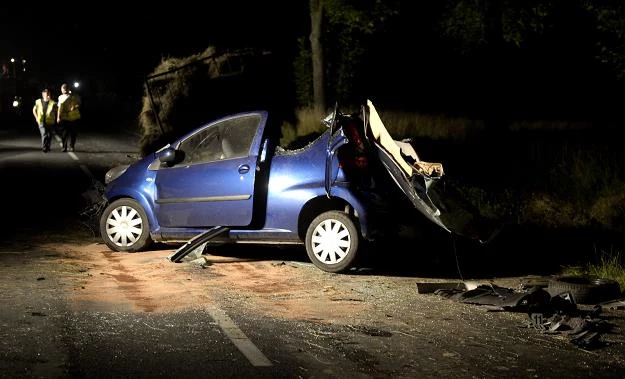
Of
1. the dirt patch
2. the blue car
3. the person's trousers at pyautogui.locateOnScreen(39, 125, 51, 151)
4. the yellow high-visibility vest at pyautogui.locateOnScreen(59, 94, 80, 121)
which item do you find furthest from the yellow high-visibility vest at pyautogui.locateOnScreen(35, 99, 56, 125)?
the blue car

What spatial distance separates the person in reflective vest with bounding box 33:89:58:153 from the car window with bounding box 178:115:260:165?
15368 mm

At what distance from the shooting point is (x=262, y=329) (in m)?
7.39

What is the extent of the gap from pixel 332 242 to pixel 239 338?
10.6 feet

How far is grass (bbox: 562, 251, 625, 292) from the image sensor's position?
9.85 meters

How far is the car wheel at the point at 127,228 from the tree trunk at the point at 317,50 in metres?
12.7

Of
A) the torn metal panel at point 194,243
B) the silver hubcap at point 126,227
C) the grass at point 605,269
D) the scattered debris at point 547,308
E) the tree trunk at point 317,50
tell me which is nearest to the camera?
the scattered debris at point 547,308

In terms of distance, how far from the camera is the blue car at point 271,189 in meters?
10.1

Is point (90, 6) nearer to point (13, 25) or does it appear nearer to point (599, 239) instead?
point (13, 25)

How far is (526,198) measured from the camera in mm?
14578

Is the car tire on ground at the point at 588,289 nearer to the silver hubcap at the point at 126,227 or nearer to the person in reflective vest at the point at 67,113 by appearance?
the silver hubcap at the point at 126,227

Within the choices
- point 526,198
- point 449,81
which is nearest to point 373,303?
point 526,198

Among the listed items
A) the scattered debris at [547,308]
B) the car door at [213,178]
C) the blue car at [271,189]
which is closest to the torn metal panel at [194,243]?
the blue car at [271,189]

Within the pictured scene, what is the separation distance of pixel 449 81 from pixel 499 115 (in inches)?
247

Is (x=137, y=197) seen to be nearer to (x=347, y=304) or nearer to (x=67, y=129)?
(x=347, y=304)
